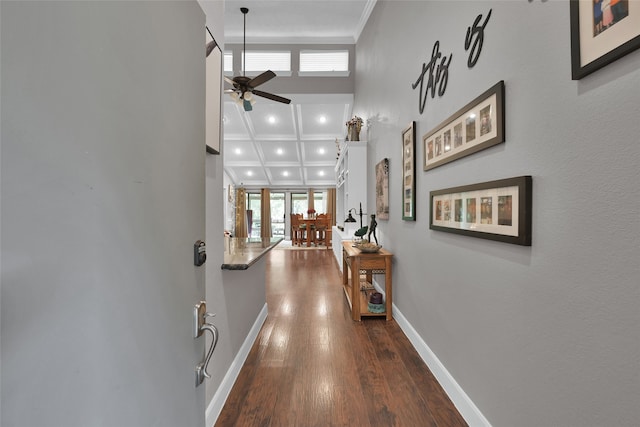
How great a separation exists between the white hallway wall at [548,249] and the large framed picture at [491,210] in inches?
1.6

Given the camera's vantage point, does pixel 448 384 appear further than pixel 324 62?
No

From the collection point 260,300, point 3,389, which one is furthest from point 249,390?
point 3,389

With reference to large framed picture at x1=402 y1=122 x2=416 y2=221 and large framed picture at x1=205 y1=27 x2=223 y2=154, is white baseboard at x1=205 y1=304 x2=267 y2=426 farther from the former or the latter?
large framed picture at x1=402 y1=122 x2=416 y2=221

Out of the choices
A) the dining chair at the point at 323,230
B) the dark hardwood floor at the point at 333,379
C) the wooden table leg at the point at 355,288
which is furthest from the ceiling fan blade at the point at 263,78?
the dining chair at the point at 323,230

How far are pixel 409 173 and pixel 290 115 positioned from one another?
5.44m

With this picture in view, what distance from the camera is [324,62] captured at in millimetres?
5492

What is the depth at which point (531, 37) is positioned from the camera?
1059 millimetres

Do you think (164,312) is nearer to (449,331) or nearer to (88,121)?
(88,121)

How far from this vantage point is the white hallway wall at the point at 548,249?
77cm

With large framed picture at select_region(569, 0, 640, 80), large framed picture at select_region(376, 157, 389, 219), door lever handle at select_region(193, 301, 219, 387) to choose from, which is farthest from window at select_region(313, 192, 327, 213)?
door lever handle at select_region(193, 301, 219, 387)

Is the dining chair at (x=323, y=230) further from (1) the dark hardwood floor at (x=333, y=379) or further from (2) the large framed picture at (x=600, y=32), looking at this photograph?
(2) the large framed picture at (x=600, y=32)

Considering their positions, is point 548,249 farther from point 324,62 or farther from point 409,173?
point 324,62

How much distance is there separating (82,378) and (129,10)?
1.95ft

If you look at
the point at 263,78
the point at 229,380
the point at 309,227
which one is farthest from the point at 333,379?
the point at 309,227
